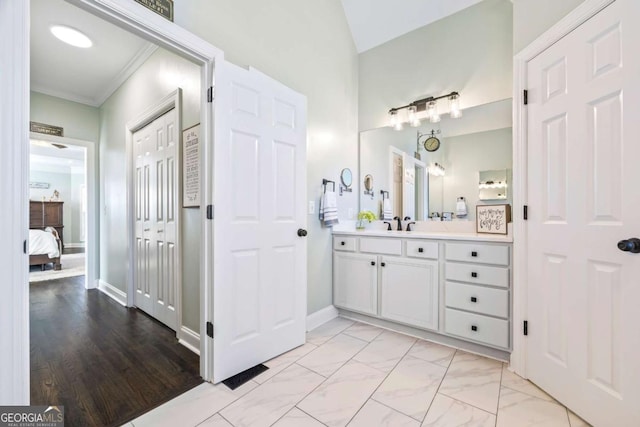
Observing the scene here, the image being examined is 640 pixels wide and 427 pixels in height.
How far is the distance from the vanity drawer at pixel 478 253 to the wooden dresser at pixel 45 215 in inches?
341

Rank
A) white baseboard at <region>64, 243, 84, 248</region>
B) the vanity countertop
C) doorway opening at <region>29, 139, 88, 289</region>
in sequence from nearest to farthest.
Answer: the vanity countertop → doorway opening at <region>29, 139, 88, 289</region> → white baseboard at <region>64, 243, 84, 248</region>

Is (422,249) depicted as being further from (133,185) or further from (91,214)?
(91,214)

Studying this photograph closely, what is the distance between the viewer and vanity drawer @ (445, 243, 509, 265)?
192 cm

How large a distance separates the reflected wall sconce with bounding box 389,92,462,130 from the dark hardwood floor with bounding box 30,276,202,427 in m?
2.90

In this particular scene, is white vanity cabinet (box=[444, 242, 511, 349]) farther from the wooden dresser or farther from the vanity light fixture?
the wooden dresser

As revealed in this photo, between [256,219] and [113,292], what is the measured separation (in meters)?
2.91

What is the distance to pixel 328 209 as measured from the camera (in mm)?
2654

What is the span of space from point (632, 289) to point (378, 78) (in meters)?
2.82

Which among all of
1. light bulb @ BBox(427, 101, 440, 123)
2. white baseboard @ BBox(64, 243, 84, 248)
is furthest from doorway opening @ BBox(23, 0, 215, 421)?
white baseboard @ BBox(64, 243, 84, 248)

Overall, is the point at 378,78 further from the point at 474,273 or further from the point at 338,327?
the point at 338,327

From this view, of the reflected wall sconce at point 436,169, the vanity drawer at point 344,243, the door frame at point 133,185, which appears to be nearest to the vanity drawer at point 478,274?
the vanity drawer at point 344,243

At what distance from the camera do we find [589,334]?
139cm

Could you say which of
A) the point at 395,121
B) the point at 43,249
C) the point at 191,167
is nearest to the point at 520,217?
the point at 395,121

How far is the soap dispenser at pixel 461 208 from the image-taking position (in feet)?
8.42
